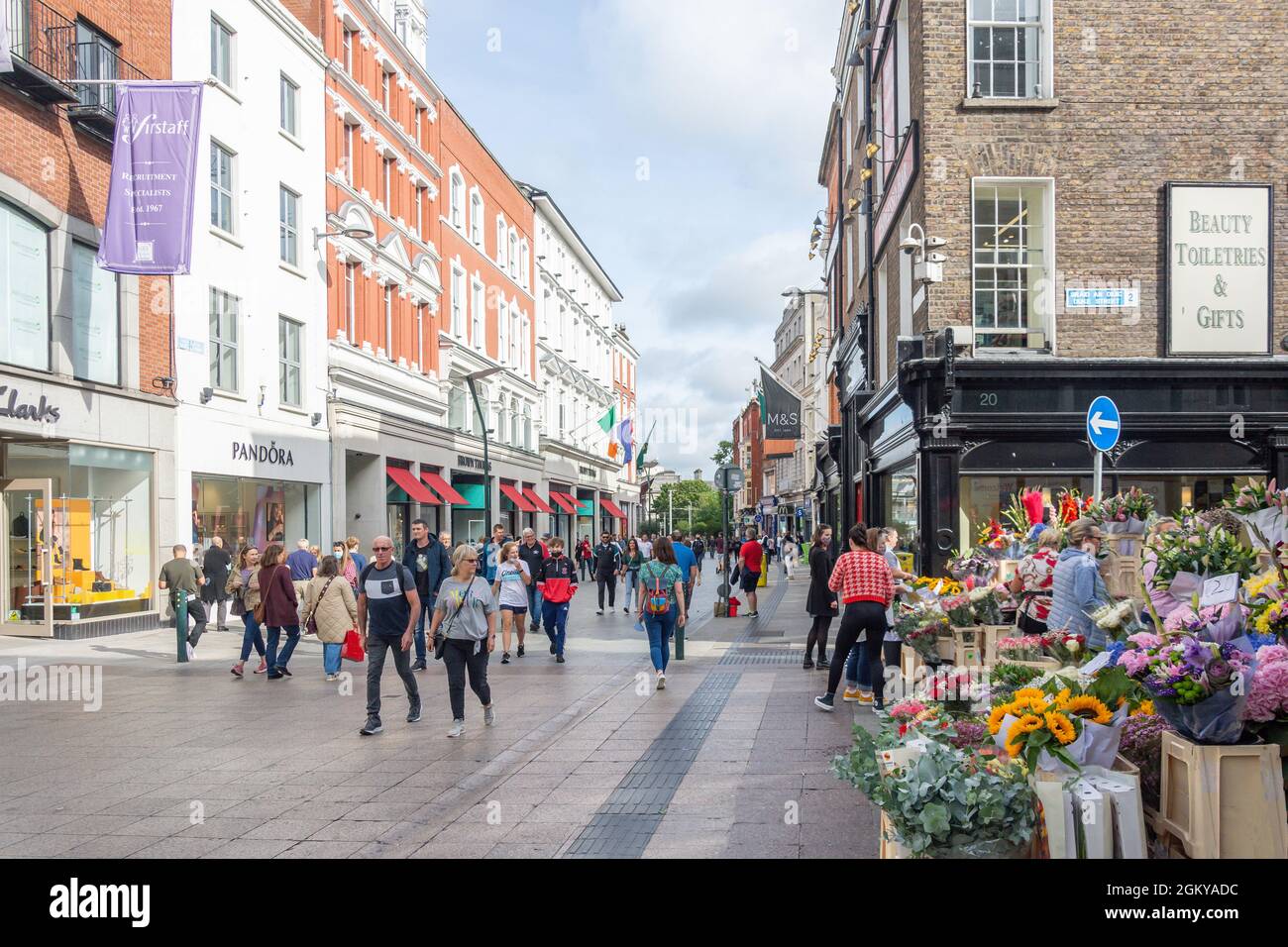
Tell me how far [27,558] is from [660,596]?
11770 mm

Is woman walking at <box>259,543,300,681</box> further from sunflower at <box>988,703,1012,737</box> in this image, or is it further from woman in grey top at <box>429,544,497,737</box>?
sunflower at <box>988,703,1012,737</box>

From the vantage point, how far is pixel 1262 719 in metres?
4.57

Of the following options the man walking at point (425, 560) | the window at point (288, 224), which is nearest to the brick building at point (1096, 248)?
the man walking at point (425, 560)

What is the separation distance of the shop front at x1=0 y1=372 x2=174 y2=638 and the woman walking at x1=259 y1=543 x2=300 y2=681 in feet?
19.2

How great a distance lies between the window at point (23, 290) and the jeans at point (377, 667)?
10.5 metres

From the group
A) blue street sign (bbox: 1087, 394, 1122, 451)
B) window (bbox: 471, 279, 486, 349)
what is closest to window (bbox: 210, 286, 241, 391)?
blue street sign (bbox: 1087, 394, 1122, 451)

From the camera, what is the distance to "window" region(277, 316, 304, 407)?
2500 cm

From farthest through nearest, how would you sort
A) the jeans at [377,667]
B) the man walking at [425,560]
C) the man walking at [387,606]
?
the man walking at [425,560], the man walking at [387,606], the jeans at [377,667]

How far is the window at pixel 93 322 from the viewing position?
18750 millimetres

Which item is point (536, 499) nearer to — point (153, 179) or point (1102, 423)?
point (153, 179)

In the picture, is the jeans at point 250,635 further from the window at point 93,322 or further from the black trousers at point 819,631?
the black trousers at point 819,631
